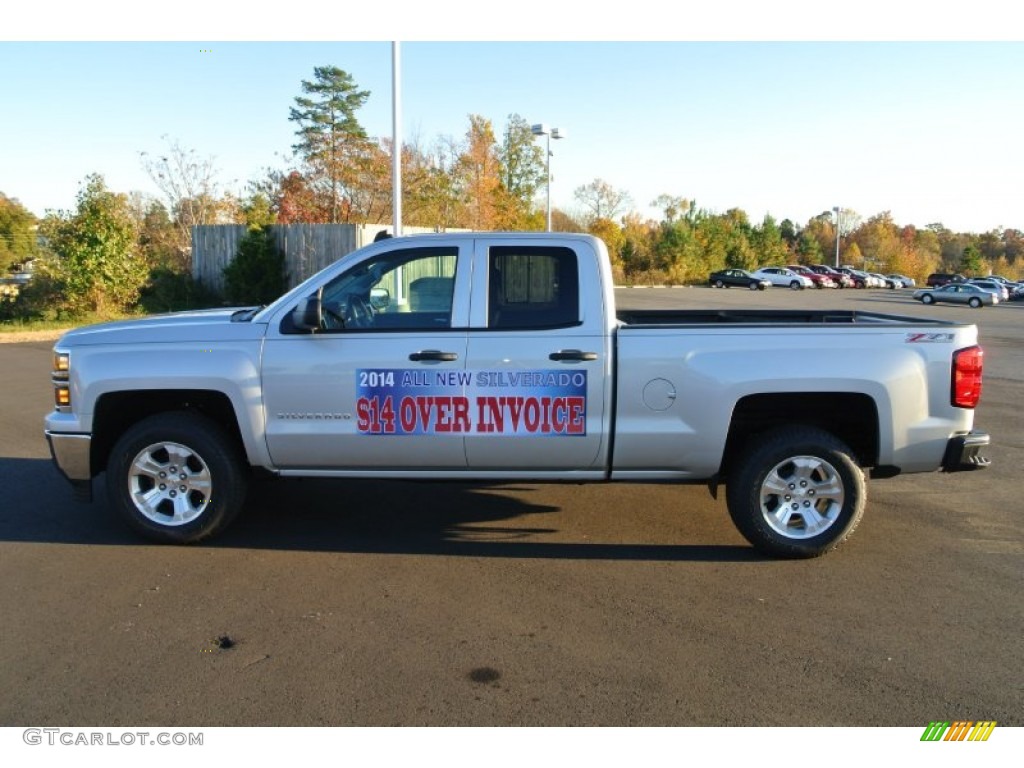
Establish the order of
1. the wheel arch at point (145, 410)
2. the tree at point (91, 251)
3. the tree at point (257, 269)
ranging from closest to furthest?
1. the wheel arch at point (145, 410)
2. the tree at point (91, 251)
3. the tree at point (257, 269)

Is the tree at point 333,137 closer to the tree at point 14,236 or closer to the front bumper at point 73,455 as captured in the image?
the tree at point 14,236

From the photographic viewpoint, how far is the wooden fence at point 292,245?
22.1 m

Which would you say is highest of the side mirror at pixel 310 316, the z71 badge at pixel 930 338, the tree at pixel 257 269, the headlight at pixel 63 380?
the tree at pixel 257 269

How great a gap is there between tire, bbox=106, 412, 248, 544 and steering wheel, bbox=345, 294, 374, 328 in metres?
1.15

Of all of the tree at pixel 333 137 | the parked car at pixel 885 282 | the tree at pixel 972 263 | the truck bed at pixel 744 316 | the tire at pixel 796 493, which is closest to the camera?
the tire at pixel 796 493

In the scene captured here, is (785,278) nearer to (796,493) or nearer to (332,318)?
(796,493)

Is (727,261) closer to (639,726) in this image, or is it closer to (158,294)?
(158,294)

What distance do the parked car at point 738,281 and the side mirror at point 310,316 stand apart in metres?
55.5

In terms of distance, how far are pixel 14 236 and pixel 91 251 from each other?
103 ft

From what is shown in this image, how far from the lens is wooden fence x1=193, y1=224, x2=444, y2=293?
22109 mm

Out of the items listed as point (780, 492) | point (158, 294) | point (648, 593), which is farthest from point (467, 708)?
point (158, 294)

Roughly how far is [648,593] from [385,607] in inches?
58.2

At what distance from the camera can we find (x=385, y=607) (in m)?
4.54

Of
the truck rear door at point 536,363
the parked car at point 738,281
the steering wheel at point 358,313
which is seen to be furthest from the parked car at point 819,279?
the steering wheel at point 358,313
